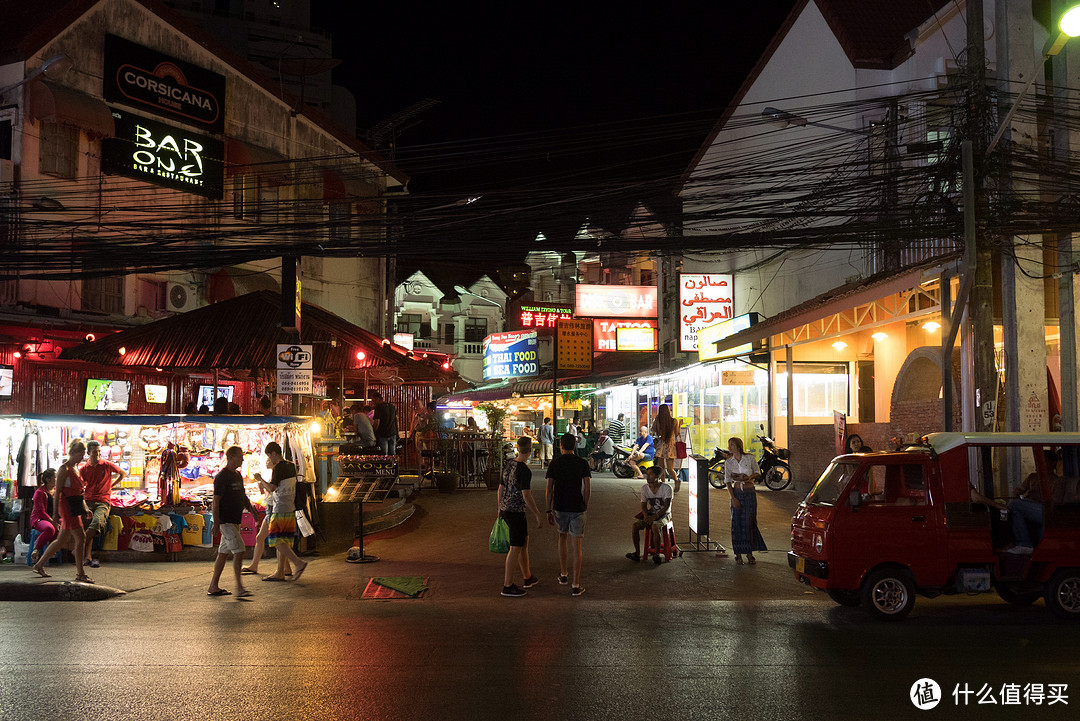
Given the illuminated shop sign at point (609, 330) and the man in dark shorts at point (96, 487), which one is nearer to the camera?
the man in dark shorts at point (96, 487)

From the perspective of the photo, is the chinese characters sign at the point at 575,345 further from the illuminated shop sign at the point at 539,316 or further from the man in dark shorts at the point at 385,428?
the illuminated shop sign at the point at 539,316

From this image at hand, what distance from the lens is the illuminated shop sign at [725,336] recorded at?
22719 mm

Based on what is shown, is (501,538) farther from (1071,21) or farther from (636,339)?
(636,339)

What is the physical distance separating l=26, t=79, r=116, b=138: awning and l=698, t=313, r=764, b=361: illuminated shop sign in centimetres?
1813

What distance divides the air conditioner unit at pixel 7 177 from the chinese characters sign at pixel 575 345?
1547 cm

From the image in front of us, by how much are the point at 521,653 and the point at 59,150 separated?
70.8ft

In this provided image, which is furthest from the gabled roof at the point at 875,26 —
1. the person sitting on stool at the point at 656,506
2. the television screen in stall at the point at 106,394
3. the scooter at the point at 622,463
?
the television screen in stall at the point at 106,394

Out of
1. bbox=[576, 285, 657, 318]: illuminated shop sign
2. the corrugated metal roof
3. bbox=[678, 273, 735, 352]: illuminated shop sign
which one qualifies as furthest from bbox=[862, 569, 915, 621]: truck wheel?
bbox=[576, 285, 657, 318]: illuminated shop sign

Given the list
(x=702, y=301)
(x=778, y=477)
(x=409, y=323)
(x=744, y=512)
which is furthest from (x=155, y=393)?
(x=409, y=323)

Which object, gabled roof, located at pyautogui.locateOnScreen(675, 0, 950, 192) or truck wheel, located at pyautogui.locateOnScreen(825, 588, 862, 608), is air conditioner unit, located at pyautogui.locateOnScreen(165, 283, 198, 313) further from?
truck wheel, located at pyautogui.locateOnScreen(825, 588, 862, 608)

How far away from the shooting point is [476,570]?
40.5ft

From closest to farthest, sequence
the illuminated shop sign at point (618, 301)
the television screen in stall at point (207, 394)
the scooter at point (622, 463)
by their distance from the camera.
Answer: the television screen in stall at point (207, 394) → the scooter at point (622, 463) → the illuminated shop sign at point (618, 301)

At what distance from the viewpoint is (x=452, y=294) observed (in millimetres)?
62344

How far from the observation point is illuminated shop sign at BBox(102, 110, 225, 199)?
79.8ft
